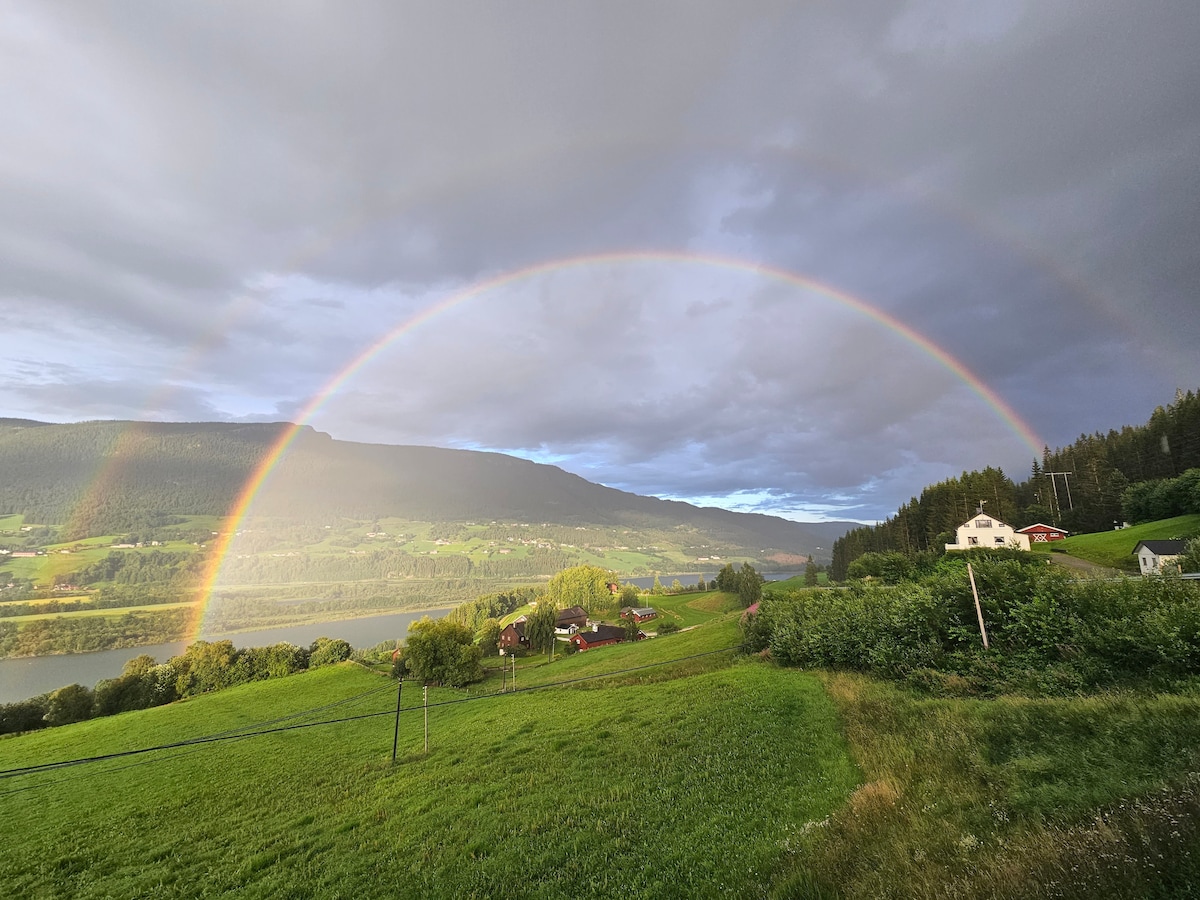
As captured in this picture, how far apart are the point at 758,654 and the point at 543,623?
56.8 metres

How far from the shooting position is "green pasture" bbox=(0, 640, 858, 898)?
9.09 m

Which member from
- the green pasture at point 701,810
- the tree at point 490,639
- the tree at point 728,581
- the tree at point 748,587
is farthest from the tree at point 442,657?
the tree at point 728,581

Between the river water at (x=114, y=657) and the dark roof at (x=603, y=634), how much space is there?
149 feet

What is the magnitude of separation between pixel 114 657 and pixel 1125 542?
203 metres

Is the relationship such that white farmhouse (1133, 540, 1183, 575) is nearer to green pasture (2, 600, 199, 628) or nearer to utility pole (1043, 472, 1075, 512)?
utility pole (1043, 472, 1075, 512)

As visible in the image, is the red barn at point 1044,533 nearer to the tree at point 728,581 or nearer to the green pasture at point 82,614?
the tree at point 728,581

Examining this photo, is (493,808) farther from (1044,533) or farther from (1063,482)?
(1063,482)

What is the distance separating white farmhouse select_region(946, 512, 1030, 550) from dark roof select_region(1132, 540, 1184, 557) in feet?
76.9

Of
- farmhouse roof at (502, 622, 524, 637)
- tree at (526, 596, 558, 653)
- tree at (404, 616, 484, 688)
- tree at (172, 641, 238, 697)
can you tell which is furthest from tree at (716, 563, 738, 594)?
tree at (172, 641, 238, 697)

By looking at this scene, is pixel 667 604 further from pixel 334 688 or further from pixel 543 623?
pixel 334 688

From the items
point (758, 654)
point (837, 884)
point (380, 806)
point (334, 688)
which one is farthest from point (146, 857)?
point (334, 688)

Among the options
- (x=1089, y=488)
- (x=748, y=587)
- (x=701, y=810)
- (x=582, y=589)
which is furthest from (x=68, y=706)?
(x=1089, y=488)

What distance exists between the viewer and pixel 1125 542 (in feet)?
179

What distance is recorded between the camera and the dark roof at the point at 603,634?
8838 cm
